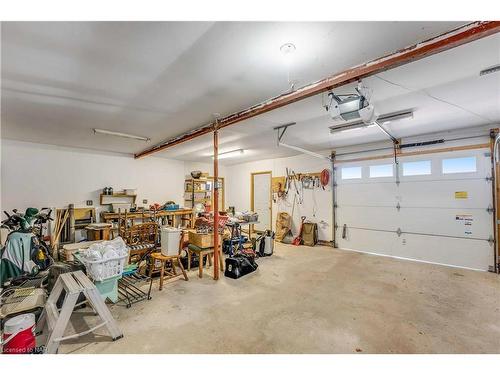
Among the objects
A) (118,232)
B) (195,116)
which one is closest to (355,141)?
(195,116)

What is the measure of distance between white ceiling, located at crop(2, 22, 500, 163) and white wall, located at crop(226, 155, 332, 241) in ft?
8.90

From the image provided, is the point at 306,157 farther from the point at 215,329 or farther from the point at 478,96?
the point at 215,329

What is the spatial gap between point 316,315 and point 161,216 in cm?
489

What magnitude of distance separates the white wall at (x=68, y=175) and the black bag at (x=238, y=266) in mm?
4164

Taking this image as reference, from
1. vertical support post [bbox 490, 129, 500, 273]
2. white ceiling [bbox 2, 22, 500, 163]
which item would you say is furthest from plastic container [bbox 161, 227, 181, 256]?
vertical support post [bbox 490, 129, 500, 273]

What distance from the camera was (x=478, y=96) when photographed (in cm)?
289

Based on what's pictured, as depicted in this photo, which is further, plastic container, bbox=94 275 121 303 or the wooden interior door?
the wooden interior door

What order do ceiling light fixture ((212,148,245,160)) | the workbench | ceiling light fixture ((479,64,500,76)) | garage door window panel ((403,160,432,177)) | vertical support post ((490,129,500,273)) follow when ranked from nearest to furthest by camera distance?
ceiling light fixture ((479,64,500,76)) → vertical support post ((490,129,500,273)) → garage door window panel ((403,160,432,177)) → the workbench → ceiling light fixture ((212,148,245,160))

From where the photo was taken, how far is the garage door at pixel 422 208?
4.18 metres

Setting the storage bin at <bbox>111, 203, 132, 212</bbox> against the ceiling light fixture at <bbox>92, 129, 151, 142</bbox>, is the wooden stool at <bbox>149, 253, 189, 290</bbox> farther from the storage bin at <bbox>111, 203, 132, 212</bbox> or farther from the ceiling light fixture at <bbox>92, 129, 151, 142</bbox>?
the storage bin at <bbox>111, 203, 132, 212</bbox>

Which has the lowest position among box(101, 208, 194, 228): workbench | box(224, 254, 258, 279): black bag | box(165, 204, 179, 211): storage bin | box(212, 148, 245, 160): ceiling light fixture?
box(224, 254, 258, 279): black bag

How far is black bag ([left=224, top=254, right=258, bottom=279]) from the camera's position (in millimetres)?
3826

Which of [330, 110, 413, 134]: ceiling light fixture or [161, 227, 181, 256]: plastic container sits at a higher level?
[330, 110, 413, 134]: ceiling light fixture

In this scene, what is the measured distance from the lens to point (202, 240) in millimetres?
3820
